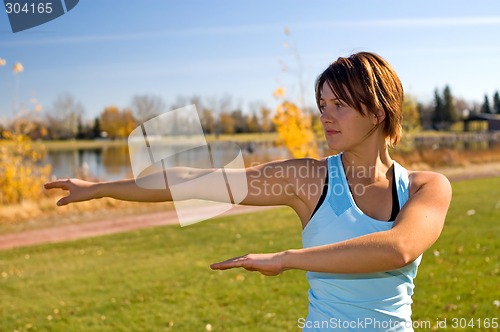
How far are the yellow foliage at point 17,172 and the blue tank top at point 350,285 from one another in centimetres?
1494

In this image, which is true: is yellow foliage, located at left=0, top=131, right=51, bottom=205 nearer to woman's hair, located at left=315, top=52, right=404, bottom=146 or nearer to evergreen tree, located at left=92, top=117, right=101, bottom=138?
woman's hair, located at left=315, top=52, right=404, bottom=146

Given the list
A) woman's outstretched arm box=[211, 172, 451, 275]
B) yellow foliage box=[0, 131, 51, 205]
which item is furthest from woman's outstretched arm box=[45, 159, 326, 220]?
yellow foliage box=[0, 131, 51, 205]

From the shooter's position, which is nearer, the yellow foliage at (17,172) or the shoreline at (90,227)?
the shoreline at (90,227)

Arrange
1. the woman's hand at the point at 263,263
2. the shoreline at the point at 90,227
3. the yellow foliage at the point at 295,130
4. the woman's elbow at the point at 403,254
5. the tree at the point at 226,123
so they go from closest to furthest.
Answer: the woman's hand at the point at 263,263
the woman's elbow at the point at 403,254
the shoreline at the point at 90,227
the yellow foliage at the point at 295,130
the tree at the point at 226,123

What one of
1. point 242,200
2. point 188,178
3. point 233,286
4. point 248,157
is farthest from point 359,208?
point 248,157

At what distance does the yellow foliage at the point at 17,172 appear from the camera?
1566cm

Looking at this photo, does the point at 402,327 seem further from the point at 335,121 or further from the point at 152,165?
the point at 152,165

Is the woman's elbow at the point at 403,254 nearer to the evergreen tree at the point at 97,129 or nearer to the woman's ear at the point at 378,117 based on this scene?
the woman's ear at the point at 378,117

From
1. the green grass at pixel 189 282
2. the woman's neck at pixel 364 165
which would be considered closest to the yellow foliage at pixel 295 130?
the green grass at pixel 189 282

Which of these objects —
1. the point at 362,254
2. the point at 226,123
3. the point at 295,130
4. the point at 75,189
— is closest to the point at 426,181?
the point at 362,254

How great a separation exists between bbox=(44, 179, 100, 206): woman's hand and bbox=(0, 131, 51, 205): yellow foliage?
47.0ft

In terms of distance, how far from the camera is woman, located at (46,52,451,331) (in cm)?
207

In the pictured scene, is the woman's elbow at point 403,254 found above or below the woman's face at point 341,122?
below

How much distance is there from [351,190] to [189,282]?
19.2 ft
